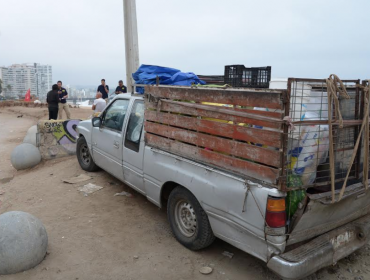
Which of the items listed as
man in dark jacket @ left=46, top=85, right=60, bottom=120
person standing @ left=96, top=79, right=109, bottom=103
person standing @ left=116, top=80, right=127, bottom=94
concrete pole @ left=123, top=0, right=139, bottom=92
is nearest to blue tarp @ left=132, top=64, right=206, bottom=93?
concrete pole @ left=123, top=0, right=139, bottom=92

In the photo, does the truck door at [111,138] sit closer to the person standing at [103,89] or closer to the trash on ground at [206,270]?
the trash on ground at [206,270]

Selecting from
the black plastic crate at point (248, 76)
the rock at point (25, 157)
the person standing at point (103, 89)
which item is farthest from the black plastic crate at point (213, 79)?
the person standing at point (103, 89)

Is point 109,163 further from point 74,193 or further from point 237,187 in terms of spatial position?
point 237,187

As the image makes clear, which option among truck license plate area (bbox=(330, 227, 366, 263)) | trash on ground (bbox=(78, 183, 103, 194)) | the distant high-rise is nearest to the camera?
truck license plate area (bbox=(330, 227, 366, 263))

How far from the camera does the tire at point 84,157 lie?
242 inches

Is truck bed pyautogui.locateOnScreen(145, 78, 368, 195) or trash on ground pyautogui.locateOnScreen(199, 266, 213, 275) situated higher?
truck bed pyautogui.locateOnScreen(145, 78, 368, 195)

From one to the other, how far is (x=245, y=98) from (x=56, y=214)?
3.42 m

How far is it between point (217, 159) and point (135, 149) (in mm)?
1601

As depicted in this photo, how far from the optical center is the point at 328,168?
283cm

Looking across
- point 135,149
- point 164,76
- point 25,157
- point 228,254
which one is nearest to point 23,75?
point 25,157

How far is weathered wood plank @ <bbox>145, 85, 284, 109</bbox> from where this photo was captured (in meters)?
2.56

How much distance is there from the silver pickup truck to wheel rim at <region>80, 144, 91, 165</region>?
2.04 meters

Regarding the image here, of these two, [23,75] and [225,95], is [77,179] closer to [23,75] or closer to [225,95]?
[225,95]

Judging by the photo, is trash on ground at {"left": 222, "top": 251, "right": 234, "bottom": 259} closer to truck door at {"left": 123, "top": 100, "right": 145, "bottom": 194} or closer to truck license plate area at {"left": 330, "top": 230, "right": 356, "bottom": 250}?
truck license plate area at {"left": 330, "top": 230, "right": 356, "bottom": 250}
